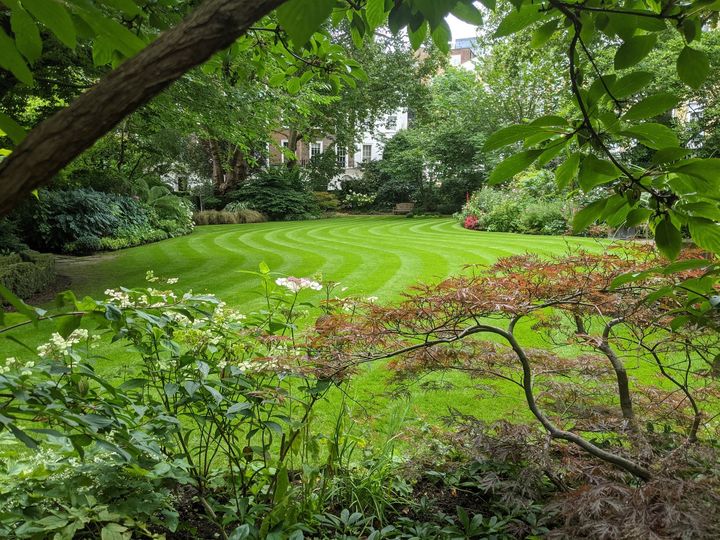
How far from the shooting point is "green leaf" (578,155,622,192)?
0.97 m

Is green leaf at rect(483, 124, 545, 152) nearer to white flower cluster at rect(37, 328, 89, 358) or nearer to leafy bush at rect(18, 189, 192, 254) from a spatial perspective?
white flower cluster at rect(37, 328, 89, 358)

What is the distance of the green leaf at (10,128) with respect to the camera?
67 cm

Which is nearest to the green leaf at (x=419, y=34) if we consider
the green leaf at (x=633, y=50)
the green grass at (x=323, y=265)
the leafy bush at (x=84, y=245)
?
the green leaf at (x=633, y=50)

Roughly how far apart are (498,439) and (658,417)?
0.82 m

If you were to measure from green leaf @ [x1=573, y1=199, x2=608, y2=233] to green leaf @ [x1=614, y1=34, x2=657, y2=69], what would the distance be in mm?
282

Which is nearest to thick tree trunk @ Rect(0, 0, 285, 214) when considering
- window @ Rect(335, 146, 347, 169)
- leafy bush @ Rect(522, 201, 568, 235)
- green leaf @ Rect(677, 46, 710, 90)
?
green leaf @ Rect(677, 46, 710, 90)

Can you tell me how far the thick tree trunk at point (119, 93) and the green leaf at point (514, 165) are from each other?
22.2 inches

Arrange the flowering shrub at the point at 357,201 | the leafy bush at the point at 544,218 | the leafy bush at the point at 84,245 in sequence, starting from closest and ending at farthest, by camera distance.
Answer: the leafy bush at the point at 84,245
the leafy bush at the point at 544,218
the flowering shrub at the point at 357,201

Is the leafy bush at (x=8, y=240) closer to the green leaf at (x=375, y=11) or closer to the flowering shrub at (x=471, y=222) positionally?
the green leaf at (x=375, y=11)

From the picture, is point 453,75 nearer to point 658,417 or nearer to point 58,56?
point 58,56

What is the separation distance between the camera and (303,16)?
58 centimetres

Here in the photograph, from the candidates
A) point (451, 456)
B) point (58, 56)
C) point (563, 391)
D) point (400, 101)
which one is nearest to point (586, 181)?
point (563, 391)

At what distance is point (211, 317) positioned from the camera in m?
2.04

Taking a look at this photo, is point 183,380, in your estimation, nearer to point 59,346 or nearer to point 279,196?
point 59,346
